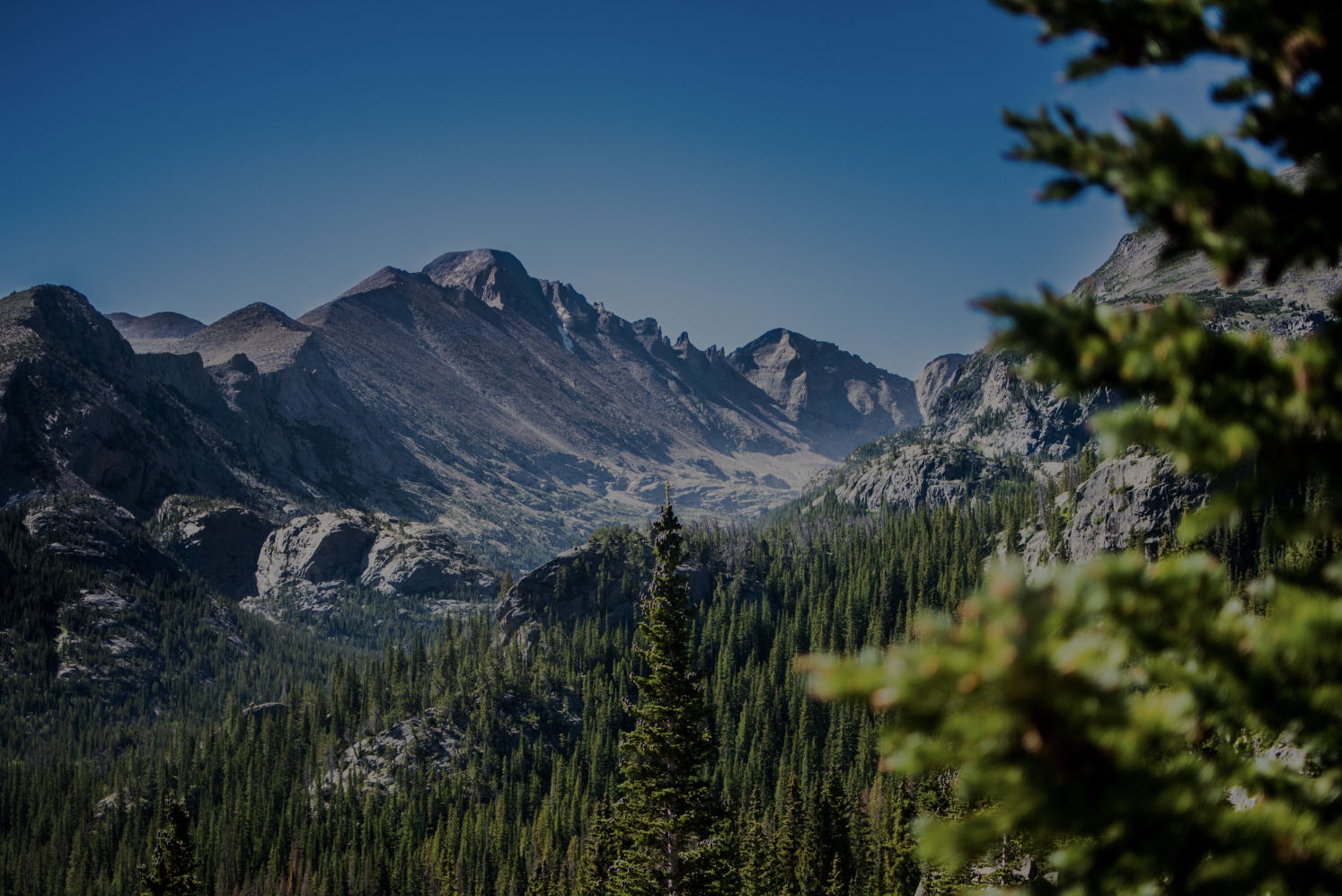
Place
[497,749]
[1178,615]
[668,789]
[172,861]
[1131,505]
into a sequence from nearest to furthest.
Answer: [1178,615] < [668,789] < [172,861] < [1131,505] < [497,749]

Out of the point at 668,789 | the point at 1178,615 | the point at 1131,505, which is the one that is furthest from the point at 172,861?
the point at 1131,505

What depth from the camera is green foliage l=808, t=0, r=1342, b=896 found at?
88.7 inches

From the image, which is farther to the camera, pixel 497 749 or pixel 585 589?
pixel 585 589

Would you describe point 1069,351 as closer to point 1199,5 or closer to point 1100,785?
point 1100,785

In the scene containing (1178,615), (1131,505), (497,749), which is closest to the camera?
(1178,615)

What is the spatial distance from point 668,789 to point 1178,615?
19.6 metres

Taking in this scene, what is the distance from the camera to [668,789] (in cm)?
2017

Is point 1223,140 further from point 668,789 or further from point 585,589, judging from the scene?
point 585,589

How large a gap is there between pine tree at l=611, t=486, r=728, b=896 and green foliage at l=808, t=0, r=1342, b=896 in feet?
60.6

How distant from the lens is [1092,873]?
8.59 ft

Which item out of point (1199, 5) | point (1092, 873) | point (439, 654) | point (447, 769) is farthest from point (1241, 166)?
point (439, 654)

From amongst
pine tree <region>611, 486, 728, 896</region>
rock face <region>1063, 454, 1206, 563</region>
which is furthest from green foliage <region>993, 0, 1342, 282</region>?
rock face <region>1063, 454, 1206, 563</region>

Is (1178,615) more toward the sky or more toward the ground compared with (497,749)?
more toward the sky

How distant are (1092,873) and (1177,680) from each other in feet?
2.43
